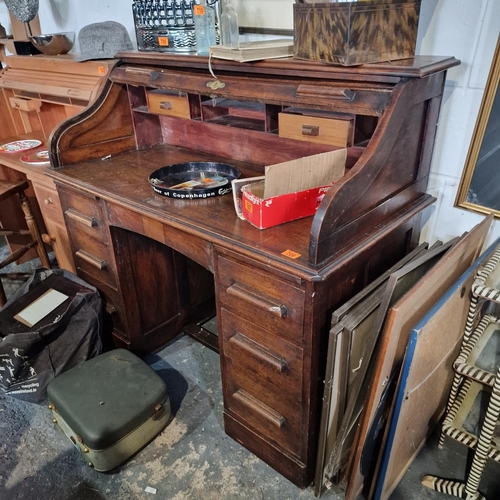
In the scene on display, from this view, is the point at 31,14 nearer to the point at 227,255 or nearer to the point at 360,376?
the point at 227,255

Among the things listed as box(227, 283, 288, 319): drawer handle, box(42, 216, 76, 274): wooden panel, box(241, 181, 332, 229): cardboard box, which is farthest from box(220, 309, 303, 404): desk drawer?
box(42, 216, 76, 274): wooden panel

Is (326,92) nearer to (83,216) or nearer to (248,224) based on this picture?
(248,224)

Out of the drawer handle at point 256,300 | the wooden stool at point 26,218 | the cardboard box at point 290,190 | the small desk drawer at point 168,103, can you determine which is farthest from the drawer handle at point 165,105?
the wooden stool at point 26,218

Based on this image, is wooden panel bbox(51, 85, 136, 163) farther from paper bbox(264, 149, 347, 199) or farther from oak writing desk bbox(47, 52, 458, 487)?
paper bbox(264, 149, 347, 199)

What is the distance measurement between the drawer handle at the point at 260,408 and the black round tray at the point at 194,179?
0.75 meters

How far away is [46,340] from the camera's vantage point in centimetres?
195

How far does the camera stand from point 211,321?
2.51 m

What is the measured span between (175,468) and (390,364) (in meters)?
0.99

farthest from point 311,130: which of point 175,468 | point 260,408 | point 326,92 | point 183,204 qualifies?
point 175,468

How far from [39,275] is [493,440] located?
2075 mm

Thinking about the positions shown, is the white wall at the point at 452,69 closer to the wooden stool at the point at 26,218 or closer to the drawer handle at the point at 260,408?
the drawer handle at the point at 260,408

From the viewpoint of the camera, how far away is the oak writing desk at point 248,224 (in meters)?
1.25

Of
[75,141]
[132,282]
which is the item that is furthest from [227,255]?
[75,141]

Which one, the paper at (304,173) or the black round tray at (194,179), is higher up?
the paper at (304,173)
